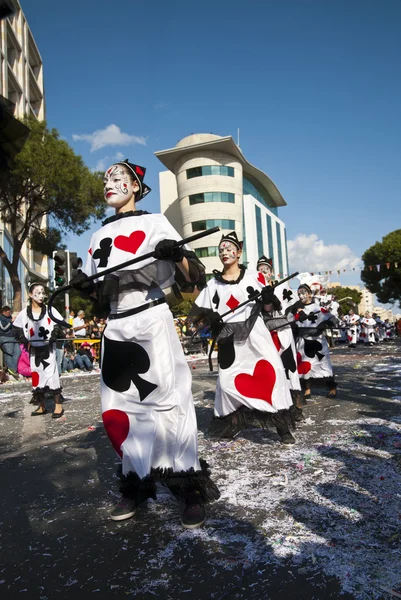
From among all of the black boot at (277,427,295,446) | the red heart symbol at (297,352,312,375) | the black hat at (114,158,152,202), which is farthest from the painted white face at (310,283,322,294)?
the black hat at (114,158,152,202)

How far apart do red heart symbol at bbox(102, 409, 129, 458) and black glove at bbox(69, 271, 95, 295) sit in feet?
2.73

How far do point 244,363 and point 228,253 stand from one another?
3.71 ft

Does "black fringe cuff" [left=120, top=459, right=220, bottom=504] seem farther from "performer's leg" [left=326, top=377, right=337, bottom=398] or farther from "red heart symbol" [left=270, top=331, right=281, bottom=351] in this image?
"performer's leg" [left=326, top=377, right=337, bottom=398]

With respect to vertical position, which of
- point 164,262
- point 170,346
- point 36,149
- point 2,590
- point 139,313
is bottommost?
point 2,590

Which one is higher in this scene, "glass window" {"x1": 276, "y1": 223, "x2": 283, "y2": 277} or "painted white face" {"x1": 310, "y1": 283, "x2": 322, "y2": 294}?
"glass window" {"x1": 276, "y1": 223, "x2": 283, "y2": 277}

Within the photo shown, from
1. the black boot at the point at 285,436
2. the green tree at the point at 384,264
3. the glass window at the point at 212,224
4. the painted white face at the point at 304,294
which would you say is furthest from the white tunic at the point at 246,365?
the glass window at the point at 212,224

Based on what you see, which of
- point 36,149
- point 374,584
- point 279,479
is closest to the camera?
point 374,584

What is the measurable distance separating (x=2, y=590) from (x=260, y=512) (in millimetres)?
1439

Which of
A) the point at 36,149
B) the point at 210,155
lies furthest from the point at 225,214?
the point at 36,149

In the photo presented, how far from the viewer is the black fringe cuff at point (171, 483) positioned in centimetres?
289

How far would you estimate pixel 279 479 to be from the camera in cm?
351

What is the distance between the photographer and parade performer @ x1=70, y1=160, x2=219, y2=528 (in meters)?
2.93

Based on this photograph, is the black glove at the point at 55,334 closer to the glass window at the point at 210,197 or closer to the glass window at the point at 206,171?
the glass window at the point at 210,197

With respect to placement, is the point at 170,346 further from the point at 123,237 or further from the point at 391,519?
the point at 391,519
